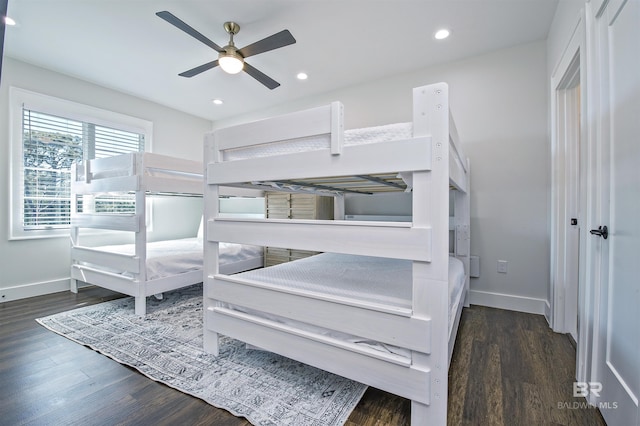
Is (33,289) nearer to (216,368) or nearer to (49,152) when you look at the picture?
(49,152)

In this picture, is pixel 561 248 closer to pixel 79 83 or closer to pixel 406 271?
pixel 406 271

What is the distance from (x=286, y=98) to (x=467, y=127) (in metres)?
2.27

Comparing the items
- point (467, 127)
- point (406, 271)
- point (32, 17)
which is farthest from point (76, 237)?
point (467, 127)

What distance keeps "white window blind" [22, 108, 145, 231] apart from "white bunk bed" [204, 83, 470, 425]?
8.41 feet

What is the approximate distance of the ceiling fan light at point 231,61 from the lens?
220 cm

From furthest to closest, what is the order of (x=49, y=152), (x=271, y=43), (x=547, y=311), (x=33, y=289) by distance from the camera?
(x=49, y=152), (x=33, y=289), (x=547, y=311), (x=271, y=43)

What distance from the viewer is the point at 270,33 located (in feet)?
7.91

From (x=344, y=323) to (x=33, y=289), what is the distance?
3.41 m

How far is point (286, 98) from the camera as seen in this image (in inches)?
149

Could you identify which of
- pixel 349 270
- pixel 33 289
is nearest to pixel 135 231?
pixel 33 289

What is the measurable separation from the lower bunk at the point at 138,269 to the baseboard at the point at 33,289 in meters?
0.15

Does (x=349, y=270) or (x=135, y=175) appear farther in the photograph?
(x=135, y=175)

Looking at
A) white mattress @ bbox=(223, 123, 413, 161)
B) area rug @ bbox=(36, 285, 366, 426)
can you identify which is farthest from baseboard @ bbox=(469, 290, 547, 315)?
white mattress @ bbox=(223, 123, 413, 161)

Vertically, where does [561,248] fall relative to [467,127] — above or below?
below
